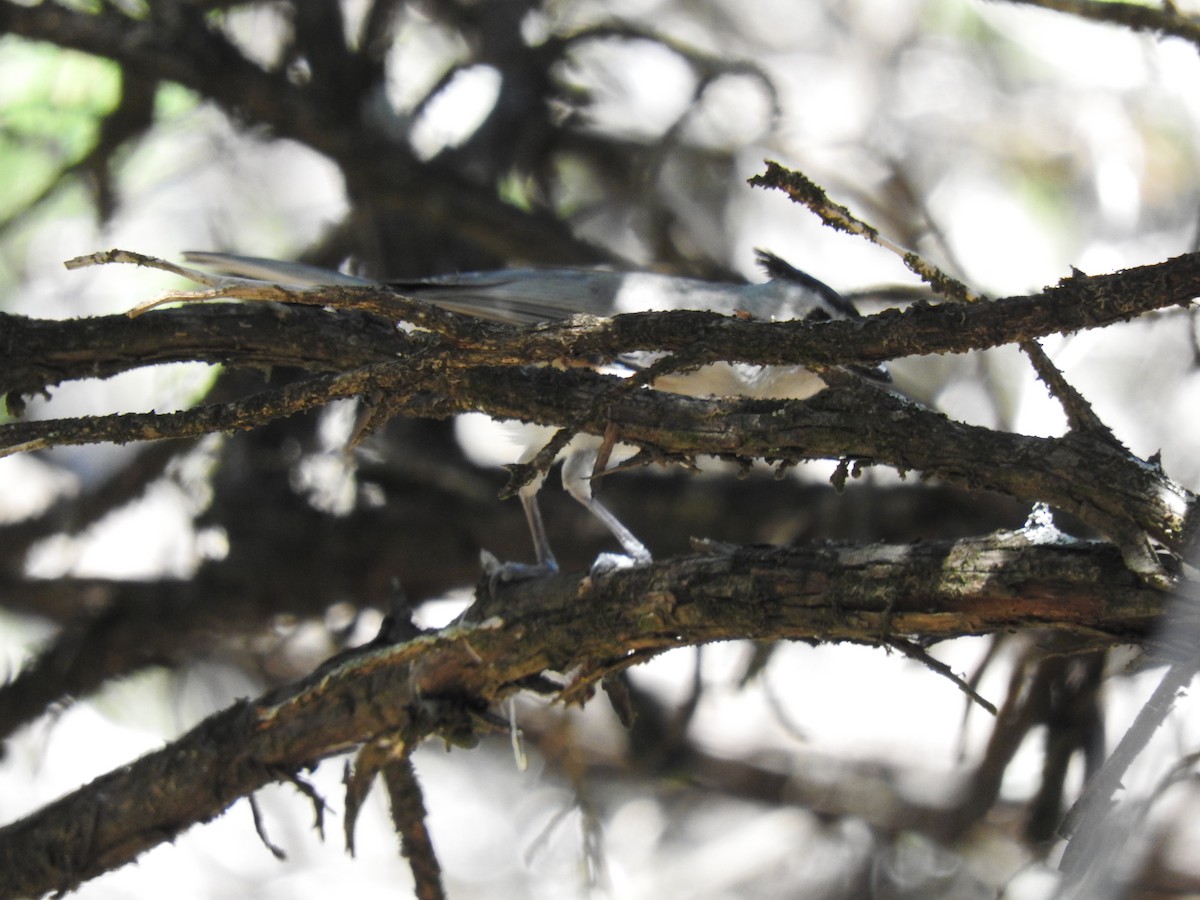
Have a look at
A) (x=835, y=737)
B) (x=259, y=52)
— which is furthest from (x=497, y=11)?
(x=835, y=737)

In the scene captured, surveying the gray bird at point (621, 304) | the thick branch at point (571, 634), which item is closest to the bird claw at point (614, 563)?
the thick branch at point (571, 634)

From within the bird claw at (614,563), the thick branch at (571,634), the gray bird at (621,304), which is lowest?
the thick branch at (571,634)

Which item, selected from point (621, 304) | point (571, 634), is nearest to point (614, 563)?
point (571, 634)

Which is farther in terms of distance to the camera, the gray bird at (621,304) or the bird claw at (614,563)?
the gray bird at (621,304)

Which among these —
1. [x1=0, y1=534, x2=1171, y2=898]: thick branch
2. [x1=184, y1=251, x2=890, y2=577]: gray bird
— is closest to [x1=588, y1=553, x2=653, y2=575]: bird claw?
[x1=0, y1=534, x2=1171, y2=898]: thick branch

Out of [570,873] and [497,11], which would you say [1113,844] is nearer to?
[570,873]

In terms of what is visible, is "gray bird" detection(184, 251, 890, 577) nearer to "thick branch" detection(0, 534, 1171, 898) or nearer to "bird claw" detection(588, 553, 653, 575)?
"bird claw" detection(588, 553, 653, 575)

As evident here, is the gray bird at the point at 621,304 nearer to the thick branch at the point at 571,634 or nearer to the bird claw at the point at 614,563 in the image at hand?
the bird claw at the point at 614,563
